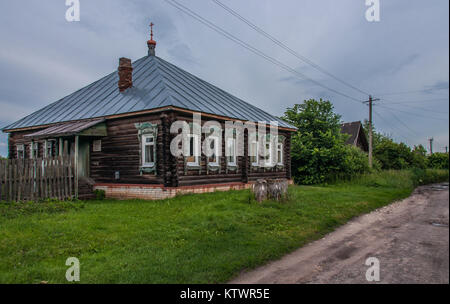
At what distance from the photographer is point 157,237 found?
7.25 meters

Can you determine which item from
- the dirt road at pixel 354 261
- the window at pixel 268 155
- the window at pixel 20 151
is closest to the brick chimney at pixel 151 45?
the window at pixel 268 155

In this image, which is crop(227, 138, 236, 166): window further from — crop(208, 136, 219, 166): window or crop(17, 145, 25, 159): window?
crop(17, 145, 25, 159): window

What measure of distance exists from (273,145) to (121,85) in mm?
9898

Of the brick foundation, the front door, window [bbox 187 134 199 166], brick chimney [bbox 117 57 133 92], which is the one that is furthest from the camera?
brick chimney [bbox 117 57 133 92]

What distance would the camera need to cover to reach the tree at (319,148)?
22562mm

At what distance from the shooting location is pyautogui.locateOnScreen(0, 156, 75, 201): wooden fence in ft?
36.6

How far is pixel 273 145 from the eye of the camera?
20.8 meters

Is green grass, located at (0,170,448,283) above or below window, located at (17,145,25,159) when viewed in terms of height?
below

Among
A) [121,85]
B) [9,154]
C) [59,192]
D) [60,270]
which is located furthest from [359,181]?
[9,154]

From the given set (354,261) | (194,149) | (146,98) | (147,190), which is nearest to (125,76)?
(146,98)

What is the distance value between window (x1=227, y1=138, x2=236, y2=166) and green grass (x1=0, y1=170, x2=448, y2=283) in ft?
17.8

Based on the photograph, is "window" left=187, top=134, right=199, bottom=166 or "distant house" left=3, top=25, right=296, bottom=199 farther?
"window" left=187, top=134, right=199, bottom=166

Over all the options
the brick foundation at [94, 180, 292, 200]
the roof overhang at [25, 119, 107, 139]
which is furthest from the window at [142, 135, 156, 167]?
the roof overhang at [25, 119, 107, 139]
